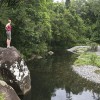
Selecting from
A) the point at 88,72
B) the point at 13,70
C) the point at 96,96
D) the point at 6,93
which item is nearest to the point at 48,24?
the point at 88,72

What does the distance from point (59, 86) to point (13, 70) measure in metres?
6.44

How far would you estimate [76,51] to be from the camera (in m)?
57.9

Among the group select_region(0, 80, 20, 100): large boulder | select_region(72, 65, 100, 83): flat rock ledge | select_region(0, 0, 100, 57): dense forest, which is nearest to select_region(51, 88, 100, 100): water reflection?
select_region(72, 65, 100, 83): flat rock ledge

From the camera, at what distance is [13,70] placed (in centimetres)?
2430

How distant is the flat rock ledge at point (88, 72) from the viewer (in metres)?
31.6

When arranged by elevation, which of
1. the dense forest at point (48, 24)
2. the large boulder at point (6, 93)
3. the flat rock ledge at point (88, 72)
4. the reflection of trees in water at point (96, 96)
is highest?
the dense forest at point (48, 24)

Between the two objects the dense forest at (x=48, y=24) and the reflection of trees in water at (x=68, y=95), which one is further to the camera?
the dense forest at (x=48, y=24)

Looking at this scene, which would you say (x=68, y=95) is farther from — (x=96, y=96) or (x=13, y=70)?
(x=13, y=70)

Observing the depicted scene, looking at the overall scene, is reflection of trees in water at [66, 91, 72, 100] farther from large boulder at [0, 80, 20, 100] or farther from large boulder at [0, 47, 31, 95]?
large boulder at [0, 80, 20, 100]

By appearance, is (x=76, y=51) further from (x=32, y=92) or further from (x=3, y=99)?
(x=3, y=99)

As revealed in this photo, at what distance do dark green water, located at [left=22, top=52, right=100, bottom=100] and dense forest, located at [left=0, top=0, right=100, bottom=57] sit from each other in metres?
5.46

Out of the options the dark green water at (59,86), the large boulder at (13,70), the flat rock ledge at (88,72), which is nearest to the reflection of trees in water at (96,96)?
the dark green water at (59,86)

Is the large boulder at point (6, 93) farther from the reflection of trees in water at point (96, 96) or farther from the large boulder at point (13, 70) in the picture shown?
the reflection of trees in water at point (96, 96)

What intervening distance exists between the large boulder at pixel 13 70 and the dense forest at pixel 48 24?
469 inches
